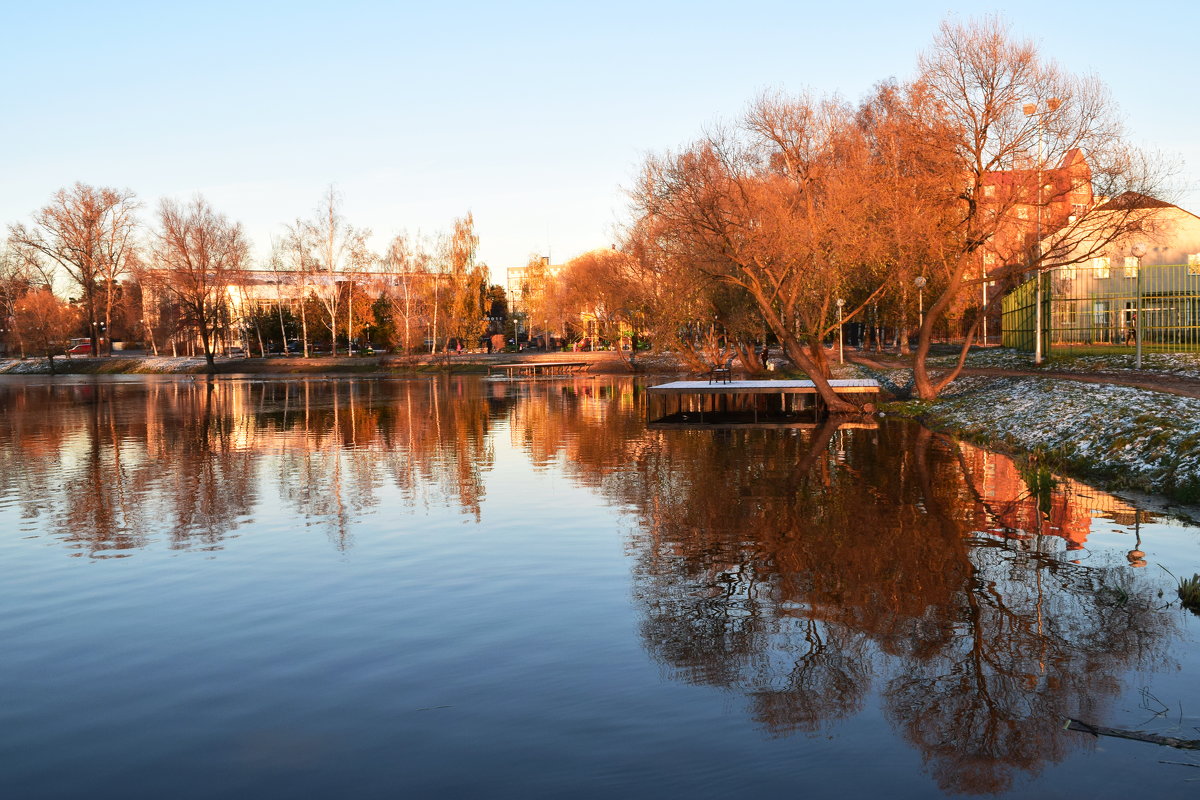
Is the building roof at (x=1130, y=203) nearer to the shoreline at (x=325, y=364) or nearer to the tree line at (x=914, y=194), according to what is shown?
the tree line at (x=914, y=194)

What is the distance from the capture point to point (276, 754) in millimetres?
6395

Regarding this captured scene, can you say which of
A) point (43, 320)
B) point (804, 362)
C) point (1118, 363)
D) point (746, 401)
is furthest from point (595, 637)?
point (43, 320)

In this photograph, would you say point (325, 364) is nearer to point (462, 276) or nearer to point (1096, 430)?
point (462, 276)

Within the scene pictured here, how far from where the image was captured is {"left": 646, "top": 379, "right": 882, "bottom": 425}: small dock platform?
2995cm

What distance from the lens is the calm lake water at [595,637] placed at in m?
6.16

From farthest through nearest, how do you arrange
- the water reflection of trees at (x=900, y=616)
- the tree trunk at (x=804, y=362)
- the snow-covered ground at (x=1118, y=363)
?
the snow-covered ground at (x=1118, y=363) < the tree trunk at (x=804, y=362) < the water reflection of trees at (x=900, y=616)

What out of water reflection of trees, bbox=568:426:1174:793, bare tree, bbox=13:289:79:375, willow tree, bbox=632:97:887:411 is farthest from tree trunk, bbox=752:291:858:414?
bare tree, bbox=13:289:79:375

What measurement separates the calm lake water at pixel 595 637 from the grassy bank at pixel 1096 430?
4.56ft

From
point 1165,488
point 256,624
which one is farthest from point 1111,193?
point 256,624

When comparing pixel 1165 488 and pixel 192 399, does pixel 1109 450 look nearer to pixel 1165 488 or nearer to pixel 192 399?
pixel 1165 488

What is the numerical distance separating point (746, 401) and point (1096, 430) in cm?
1954

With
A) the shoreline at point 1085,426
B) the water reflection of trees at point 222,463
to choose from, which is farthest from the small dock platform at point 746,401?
the water reflection of trees at point 222,463

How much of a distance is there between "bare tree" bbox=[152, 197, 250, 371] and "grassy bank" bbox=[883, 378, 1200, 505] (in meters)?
67.3

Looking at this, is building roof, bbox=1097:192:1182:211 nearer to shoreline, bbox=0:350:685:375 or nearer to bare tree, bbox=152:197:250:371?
shoreline, bbox=0:350:685:375
